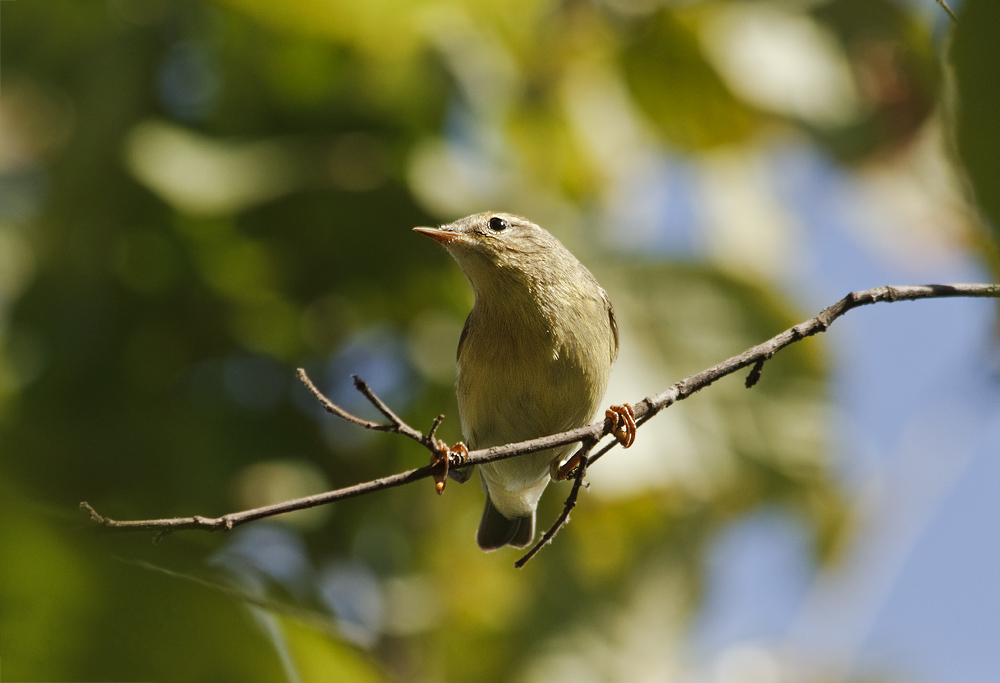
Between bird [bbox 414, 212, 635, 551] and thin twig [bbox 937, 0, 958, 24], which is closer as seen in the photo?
thin twig [bbox 937, 0, 958, 24]

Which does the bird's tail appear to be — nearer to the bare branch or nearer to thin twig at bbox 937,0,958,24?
the bare branch

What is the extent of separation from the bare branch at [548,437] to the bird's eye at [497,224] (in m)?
1.86

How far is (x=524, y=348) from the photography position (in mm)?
3340

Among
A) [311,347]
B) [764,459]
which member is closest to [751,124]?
[764,459]

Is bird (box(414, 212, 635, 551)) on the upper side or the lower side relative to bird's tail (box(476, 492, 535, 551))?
upper

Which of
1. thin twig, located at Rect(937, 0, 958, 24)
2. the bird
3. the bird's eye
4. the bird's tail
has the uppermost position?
thin twig, located at Rect(937, 0, 958, 24)

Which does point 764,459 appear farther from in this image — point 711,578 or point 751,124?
point 751,124

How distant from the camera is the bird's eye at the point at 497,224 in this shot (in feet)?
13.0

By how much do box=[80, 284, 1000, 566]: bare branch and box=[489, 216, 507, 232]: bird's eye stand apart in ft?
6.10

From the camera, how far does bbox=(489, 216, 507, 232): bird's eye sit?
156 inches

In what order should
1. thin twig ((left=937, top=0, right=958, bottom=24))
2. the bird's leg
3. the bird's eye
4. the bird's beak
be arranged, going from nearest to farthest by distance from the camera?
thin twig ((left=937, top=0, right=958, bottom=24)) < the bird's leg < the bird's beak < the bird's eye

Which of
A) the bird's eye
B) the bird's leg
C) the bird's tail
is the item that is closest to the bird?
the bird's eye

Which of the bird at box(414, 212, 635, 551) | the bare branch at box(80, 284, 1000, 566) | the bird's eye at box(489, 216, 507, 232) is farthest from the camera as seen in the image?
the bird's eye at box(489, 216, 507, 232)

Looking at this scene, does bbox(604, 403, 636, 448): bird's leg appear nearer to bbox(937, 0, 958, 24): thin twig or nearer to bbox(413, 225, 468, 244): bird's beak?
bbox(413, 225, 468, 244): bird's beak
